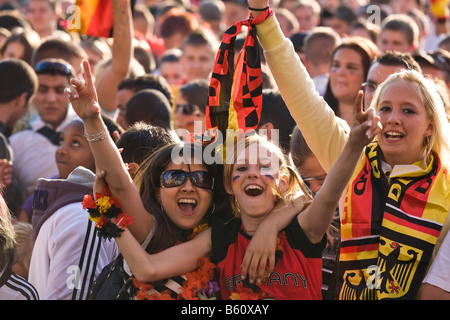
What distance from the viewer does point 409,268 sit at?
119 inches

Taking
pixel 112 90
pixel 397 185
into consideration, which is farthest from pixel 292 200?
pixel 112 90

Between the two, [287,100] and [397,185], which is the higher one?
[287,100]

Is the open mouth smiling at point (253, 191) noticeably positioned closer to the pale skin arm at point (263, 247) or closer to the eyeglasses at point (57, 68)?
the pale skin arm at point (263, 247)

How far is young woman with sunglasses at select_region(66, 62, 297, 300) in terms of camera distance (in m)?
3.04

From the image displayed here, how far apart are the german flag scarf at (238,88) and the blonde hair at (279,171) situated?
9cm

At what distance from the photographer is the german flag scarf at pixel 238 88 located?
3.37m

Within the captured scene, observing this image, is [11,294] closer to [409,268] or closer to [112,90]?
[409,268]

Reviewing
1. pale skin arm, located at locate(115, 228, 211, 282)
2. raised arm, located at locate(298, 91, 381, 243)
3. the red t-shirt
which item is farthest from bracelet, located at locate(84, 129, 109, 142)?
raised arm, located at locate(298, 91, 381, 243)

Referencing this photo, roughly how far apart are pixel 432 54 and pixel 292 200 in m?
3.17

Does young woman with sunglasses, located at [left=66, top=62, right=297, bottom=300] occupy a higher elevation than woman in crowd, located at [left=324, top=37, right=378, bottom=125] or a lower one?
lower

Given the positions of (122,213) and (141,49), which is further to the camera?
(141,49)

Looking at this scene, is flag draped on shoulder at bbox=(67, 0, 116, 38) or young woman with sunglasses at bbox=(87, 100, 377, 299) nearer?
young woman with sunglasses at bbox=(87, 100, 377, 299)

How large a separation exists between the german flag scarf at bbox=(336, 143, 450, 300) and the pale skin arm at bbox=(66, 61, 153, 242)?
37.2 inches

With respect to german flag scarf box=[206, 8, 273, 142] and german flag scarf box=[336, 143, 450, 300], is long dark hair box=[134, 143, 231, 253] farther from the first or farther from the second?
german flag scarf box=[336, 143, 450, 300]
